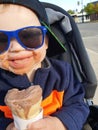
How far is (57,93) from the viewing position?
224 centimetres

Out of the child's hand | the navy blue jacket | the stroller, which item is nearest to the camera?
the child's hand

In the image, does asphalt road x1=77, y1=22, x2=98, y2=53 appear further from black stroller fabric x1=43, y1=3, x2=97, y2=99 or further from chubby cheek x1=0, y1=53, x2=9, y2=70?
chubby cheek x1=0, y1=53, x2=9, y2=70

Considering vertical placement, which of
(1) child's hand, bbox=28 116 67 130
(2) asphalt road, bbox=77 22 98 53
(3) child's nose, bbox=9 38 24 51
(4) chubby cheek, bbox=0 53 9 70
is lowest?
(2) asphalt road, bbox=77 22 98 53

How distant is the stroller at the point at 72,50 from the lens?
2496 mm

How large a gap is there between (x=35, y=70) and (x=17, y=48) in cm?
31

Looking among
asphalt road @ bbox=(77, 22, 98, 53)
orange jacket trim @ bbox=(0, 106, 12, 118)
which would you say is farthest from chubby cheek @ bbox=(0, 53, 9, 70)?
asphalt road @ bbox=(77, 22, 98, 53)

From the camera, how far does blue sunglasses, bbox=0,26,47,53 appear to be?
1950 mm

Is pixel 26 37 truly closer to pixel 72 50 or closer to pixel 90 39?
pixel 72 50

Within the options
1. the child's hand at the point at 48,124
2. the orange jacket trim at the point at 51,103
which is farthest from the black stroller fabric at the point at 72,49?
the child's hand at the point at 48,124

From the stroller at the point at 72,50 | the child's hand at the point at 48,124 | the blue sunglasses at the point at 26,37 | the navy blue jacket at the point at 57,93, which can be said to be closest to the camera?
the child's hand at the point at 48,124

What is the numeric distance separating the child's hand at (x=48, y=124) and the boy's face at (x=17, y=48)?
0.31m

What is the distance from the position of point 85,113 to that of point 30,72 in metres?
0.42

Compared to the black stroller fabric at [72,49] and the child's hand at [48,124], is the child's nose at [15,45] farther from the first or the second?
the black stroller fabric at [72,49]

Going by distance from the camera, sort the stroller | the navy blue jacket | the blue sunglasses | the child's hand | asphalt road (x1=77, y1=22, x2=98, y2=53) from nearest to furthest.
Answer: the child's hand
the blue sunglasses
the navy blue jacket
the stroller
asphalt road (x1=77, y1=22, x2=98, y2=53)
